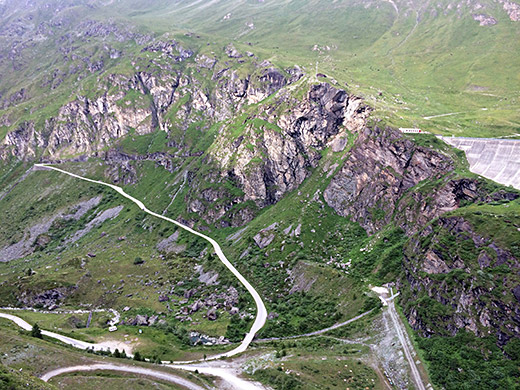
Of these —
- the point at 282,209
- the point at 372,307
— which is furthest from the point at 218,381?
the point at 282,209

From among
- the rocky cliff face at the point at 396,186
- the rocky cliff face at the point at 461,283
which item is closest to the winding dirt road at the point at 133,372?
the rocky cliff face at the point at 461,283

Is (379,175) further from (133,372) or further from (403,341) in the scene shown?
(133,372)

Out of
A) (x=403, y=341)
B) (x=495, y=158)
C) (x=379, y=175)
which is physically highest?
(x=495, y=158)

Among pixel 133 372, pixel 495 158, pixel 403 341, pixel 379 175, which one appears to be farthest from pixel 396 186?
pixel 133 372

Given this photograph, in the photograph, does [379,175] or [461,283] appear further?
[379,175]

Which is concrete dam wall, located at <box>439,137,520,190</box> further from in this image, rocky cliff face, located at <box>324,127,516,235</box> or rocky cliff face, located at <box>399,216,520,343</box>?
rocky cliff face, located at <box>399,216,520,343</box>

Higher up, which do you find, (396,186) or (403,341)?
(396,186)

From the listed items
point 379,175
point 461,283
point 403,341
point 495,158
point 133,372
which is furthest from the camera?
point 379,175

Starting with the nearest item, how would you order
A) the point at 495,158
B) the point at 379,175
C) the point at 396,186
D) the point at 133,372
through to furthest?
the point at 133,372 → the point at 495,158 → the point at 396,186 → the point at 379,175
